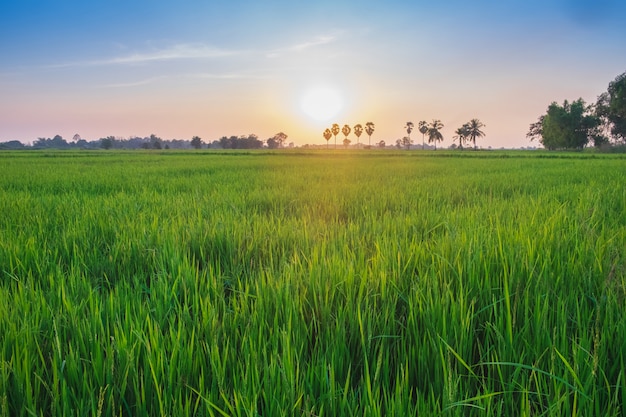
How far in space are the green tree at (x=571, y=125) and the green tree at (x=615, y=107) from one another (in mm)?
1389

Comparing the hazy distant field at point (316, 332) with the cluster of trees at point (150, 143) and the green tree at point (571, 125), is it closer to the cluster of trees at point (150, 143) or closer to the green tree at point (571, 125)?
the green tree at point (571, 125)

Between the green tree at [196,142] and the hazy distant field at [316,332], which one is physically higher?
the green tree at [196,142]

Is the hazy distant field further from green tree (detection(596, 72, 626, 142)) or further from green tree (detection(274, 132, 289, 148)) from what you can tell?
green tree (detection(274, 132, 289, 148))

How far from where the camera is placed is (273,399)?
0.77m

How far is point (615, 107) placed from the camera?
55906 mm

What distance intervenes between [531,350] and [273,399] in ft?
2.50

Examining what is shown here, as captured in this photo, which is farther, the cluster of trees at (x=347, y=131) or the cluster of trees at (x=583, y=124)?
the cluster of trees at (x=347, y=131)

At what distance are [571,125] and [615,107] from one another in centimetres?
798

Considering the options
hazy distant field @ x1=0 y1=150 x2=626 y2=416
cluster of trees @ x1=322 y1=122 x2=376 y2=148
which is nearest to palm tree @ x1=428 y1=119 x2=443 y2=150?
cluster of trees @ x1=322 y1=122 x2=376 y2=148

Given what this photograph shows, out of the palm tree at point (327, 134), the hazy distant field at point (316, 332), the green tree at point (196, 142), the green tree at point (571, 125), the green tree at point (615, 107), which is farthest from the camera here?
the palm tree at point (327, 134)

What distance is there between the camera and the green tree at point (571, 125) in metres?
63.0

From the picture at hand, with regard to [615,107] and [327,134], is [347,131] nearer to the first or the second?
[327,134]

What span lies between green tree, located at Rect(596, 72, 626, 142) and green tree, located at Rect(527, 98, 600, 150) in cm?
139

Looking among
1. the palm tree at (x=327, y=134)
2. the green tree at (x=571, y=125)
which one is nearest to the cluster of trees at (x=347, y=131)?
the palm tree at (x=327, y=134)
